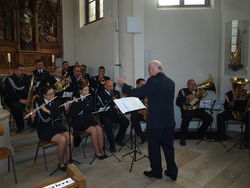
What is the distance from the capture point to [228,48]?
6.25 metres

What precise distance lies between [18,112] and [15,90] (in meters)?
0.54

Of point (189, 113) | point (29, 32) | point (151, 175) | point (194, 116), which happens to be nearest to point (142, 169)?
point (151, 175)

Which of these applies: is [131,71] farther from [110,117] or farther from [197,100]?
[197,100]

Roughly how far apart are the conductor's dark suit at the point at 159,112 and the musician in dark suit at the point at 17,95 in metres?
2.65

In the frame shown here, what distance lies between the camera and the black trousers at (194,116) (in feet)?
18.0

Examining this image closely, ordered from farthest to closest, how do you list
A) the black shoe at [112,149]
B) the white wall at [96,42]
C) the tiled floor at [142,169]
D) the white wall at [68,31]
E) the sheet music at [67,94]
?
the white wall at [68,31], the white wall at [96,42], the sheet music at [67,94], the black shoe at [112,149], the tiled floor at [142,169]

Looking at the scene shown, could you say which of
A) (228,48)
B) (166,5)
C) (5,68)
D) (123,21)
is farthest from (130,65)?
(5,68)

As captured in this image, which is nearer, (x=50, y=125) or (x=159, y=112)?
(x=159, y=112)

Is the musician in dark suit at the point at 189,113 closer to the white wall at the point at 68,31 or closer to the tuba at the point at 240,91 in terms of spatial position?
the tuba at the point at 240,91

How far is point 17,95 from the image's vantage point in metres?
5.26

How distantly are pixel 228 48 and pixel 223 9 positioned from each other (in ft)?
3.26

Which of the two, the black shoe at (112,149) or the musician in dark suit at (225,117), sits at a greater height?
the musician in dark suit at (225,117)

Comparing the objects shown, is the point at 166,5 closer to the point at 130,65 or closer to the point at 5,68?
the point at 130,65

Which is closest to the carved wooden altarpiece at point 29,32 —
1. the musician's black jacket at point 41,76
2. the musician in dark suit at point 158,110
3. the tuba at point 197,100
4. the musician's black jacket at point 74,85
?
the musician's black jacket at point 41,76
